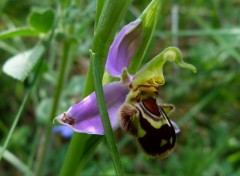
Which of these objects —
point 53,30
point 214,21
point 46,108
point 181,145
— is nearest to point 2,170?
point 46,108

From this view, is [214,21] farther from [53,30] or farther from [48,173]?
[53,30]

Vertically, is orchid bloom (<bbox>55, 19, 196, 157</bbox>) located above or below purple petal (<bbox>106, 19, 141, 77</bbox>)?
below

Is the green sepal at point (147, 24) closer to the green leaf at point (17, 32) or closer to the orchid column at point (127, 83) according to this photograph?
the orchid column at point (127, 83)

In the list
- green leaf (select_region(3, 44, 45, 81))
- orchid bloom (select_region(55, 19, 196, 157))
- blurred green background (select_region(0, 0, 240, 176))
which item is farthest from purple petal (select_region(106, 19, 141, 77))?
blurred green background (select_region(0, 0, 240, 176))

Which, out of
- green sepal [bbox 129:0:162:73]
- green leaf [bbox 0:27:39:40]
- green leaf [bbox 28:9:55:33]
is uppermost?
green leaf [bbox 28:9:55:33]

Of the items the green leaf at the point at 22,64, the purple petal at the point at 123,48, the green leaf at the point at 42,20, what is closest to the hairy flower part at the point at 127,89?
the purple petal at the point at 123,48

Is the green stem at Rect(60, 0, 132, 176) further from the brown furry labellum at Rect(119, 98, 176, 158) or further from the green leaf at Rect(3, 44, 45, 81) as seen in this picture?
the green leaf at Rect(3, 44, 45, 81)
